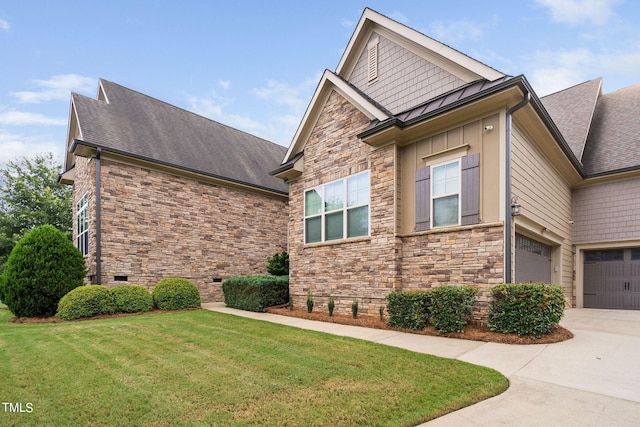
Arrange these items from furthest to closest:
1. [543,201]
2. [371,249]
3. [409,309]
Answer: [543,201] → [371,249] → [409,309]

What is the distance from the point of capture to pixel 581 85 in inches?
624

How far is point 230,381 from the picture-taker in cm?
403

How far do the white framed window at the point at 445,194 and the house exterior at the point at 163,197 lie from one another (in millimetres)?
9536

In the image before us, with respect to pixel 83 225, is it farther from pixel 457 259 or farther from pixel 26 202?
pixel 26 202

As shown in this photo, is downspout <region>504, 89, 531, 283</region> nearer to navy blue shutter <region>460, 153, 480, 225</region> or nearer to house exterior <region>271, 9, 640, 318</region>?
house exterior <region>271, 9, 640, 318</region>

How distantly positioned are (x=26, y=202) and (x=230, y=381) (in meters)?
28.3

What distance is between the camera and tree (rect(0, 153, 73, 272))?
23.2 m

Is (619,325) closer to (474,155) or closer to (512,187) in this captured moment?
(512,187)

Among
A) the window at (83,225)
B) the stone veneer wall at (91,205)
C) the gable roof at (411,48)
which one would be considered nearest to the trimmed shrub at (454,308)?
the gable roof at (411,48)

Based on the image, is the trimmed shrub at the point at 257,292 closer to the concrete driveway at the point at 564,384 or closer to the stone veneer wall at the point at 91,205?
the stone veneer wall at the point at 91,205

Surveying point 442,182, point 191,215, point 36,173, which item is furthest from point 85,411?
point 36,173

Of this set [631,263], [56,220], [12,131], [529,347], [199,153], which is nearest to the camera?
[529,347]

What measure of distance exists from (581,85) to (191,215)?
1875 cm

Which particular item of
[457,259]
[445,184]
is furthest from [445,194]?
[457,259]
